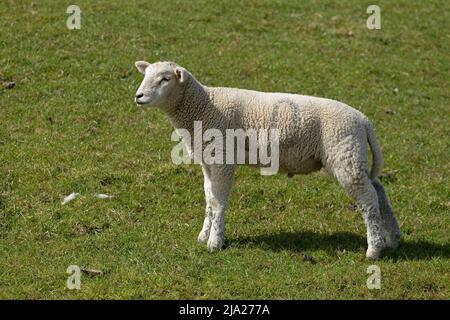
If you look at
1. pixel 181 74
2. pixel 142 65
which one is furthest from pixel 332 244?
pixel 142 65

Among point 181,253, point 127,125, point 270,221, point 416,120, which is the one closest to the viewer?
point 181,253

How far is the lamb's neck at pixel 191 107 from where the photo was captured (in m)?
9.46

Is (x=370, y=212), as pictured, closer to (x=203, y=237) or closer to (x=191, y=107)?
(x=203, y=237)

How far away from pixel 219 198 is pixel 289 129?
122cm

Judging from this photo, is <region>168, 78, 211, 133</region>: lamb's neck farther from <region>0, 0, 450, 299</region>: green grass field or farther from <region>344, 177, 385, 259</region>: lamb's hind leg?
<region>344, 177, 385, 259</region>: lamb's hind leg

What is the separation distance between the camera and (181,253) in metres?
9.12

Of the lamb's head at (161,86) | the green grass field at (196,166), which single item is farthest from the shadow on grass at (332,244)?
the lamb's head at (161,86)

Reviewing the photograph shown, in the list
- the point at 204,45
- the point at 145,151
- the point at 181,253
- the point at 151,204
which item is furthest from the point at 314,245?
the point at 204,45

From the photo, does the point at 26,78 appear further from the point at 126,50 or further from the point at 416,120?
the point at 416,120

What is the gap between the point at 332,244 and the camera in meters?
9.67

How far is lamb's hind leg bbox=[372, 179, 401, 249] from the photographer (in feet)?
31.1

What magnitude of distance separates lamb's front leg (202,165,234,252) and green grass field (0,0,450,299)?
0.20 m

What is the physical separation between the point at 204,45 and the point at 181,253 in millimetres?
8890

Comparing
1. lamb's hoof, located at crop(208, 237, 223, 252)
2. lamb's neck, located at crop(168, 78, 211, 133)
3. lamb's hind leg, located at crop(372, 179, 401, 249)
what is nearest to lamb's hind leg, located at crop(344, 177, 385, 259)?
lamb's hind leg, located at crop(372, 179, 401, 249)
